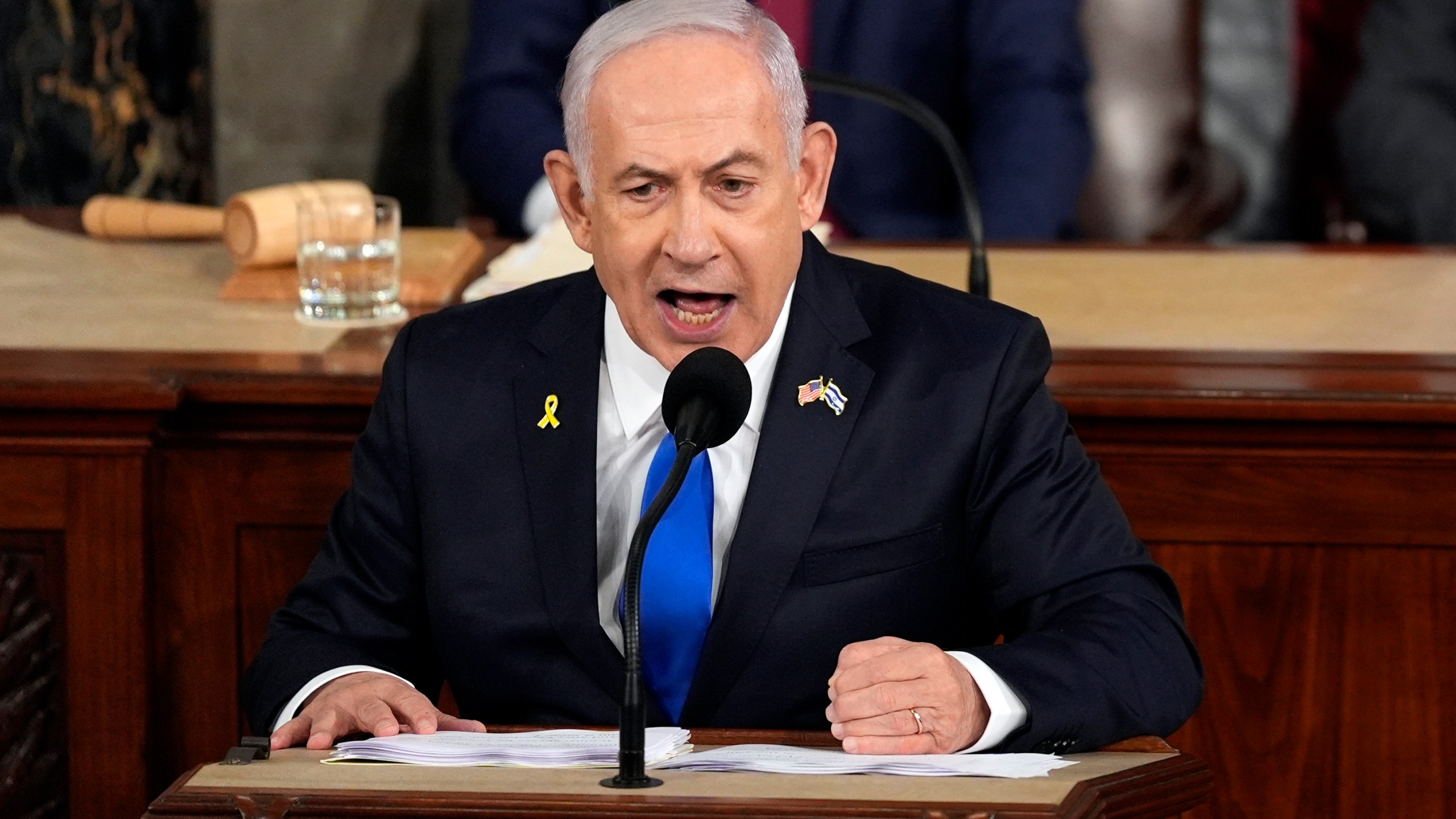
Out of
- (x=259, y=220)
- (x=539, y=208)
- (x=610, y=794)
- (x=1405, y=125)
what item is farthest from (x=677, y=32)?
(x=1405, y=125)

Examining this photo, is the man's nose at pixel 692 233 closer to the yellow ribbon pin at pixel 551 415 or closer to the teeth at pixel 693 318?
the teeth at pixel 693 318

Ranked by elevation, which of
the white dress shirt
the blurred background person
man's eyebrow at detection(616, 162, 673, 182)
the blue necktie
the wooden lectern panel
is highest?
the blurred background person

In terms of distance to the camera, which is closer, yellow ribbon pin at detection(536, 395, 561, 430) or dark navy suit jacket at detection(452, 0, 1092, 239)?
yellow ribbon pin at detection(536, 395, 561, 430)

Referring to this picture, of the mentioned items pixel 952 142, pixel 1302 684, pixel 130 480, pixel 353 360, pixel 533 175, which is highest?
pixel 533 175

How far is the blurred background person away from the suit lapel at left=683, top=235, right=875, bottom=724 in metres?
2.54

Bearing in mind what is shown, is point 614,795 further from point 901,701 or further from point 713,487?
point 713,487

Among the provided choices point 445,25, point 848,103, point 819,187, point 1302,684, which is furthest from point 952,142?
point 445,25

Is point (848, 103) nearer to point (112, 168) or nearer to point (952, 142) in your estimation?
point (952, 142)

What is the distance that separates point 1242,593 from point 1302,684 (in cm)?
11

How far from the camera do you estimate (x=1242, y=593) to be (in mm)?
1948

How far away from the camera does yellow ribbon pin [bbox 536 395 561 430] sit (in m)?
1.69

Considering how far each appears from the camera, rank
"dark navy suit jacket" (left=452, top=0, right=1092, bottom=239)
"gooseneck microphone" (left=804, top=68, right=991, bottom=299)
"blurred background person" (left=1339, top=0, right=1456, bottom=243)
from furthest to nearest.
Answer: "blurred background person" (left=1339, top=0, right=1456, bottom=243)
"dark navy suit jacket" (left=452, top=0, right=1092, bottom=239)
"gooseneck microphone" (left=804, top=68, right=991, bottom=299)

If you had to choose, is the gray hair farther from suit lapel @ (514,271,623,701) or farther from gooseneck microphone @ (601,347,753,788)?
gooseneck microphone @ (601,347,753,788)

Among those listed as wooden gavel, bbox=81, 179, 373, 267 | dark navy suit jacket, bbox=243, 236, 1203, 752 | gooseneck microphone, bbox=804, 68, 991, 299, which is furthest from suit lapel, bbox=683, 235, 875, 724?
wooden gavel, bbox=81, 179, 373, 267
